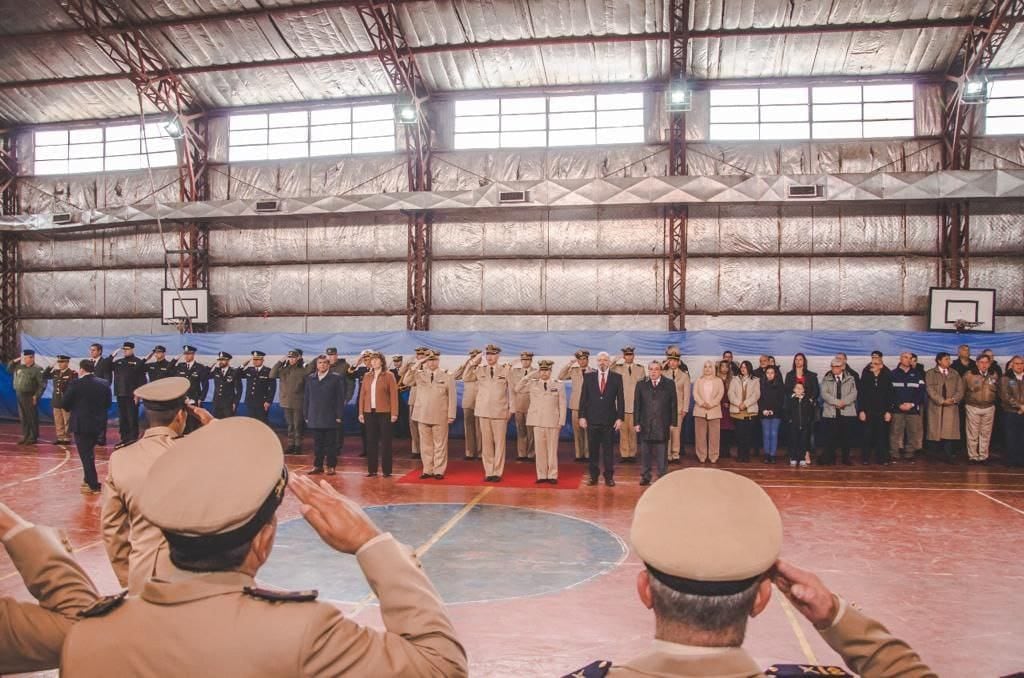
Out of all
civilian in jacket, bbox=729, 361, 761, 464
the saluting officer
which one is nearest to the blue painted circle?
civilian in jacket, bbox=729, 361, 761, 464

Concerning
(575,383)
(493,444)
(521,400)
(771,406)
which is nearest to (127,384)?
(521,400)

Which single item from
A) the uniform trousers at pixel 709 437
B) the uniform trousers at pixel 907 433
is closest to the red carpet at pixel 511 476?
the uniform trousers at pixel 709 437

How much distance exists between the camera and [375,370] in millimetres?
10992

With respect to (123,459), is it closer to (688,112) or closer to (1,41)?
(688,112)

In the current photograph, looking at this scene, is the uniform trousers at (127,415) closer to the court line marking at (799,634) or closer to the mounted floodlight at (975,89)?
the court line marking at (799,634)

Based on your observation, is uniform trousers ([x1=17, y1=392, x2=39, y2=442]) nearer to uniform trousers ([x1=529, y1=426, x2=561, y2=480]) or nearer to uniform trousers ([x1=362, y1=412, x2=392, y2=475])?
uniform trousers ([x1=362, y1=412, x2=392, y2=475])

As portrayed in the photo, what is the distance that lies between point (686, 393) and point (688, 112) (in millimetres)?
7140

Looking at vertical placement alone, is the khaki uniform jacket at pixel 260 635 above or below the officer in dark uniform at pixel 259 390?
above

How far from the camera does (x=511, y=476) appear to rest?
36.3 ft

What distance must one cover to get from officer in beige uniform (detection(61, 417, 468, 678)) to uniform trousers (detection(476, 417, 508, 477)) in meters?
9.23

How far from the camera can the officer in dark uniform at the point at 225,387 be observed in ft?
44.6

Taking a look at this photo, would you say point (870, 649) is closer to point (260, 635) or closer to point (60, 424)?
point (260, 635)

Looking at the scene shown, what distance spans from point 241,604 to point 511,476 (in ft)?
32.2

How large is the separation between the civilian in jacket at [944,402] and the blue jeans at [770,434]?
2745 millimetres
